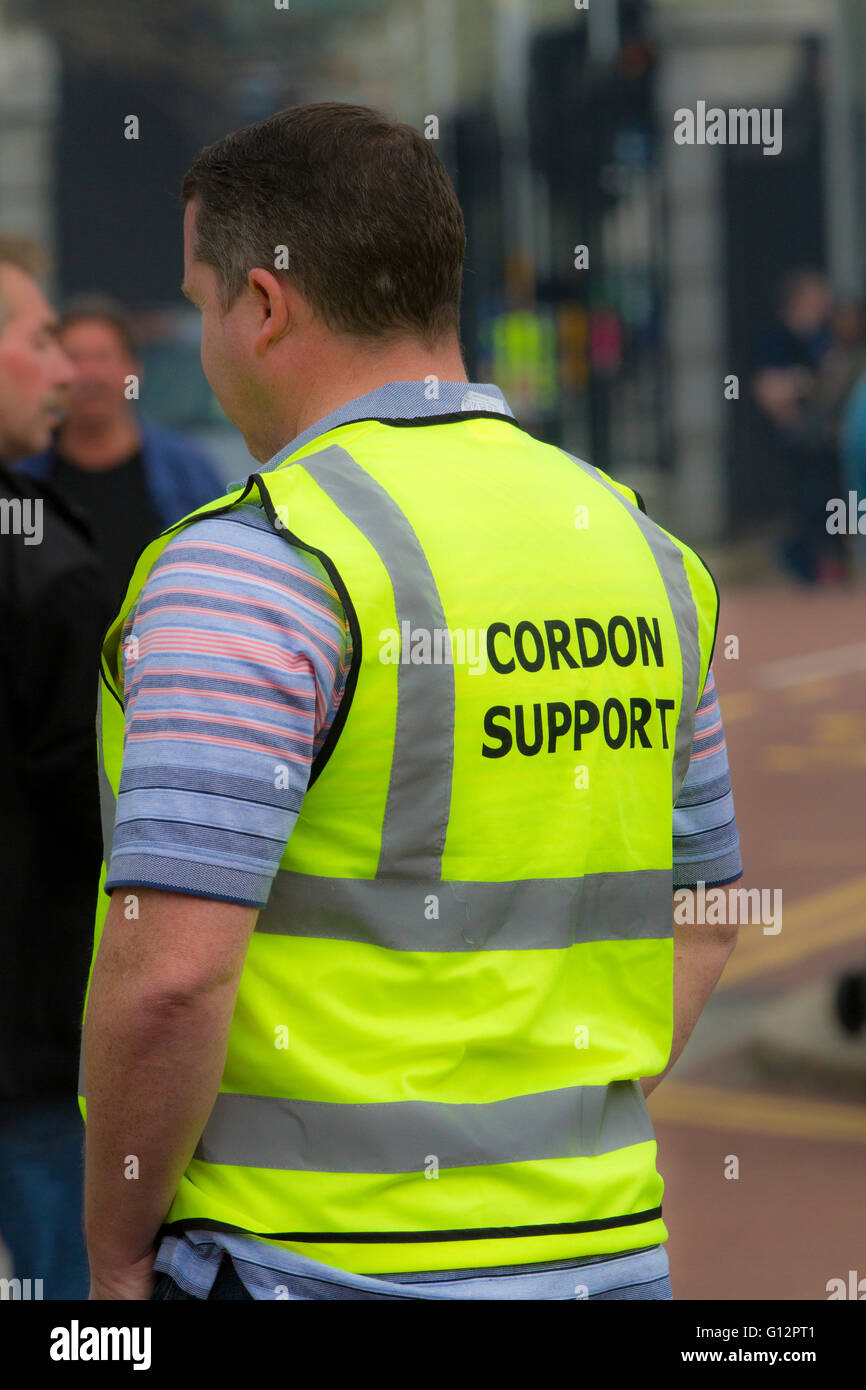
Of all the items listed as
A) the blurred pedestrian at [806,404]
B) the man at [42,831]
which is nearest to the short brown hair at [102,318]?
the man at [42,831]

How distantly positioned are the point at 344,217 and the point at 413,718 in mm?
475

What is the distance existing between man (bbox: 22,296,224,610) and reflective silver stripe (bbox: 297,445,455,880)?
365 centimetres

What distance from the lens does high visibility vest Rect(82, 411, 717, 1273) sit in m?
1.71

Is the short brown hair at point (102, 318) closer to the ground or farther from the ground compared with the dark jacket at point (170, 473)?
farther from the ground

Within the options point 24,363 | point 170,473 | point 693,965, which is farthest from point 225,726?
point 170,473

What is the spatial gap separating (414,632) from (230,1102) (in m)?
0.45

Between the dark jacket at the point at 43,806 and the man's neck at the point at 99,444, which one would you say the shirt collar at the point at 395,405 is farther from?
the man's neck at the point at 99,444

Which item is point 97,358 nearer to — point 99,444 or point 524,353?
point 99,444

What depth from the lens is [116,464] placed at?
18.4 ft

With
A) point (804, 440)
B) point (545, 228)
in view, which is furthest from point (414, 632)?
point (545, 228)

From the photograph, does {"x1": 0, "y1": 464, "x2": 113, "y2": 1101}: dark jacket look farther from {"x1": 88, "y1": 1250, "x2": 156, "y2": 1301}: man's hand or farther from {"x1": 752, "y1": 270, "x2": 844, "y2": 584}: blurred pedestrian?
{"x1": 752, "y1": 270, "x2": 844, "y2": 584}: blurred pedestrian

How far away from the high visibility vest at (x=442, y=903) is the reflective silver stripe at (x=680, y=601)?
0.30 feet

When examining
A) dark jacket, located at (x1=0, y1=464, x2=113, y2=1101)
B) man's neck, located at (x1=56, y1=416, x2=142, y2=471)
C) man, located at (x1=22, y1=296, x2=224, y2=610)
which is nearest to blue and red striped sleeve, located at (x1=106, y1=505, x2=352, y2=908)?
dark jacket, located at (x1=0, y1=464, x2=113, y2=1101)

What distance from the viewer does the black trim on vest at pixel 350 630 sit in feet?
5.51
